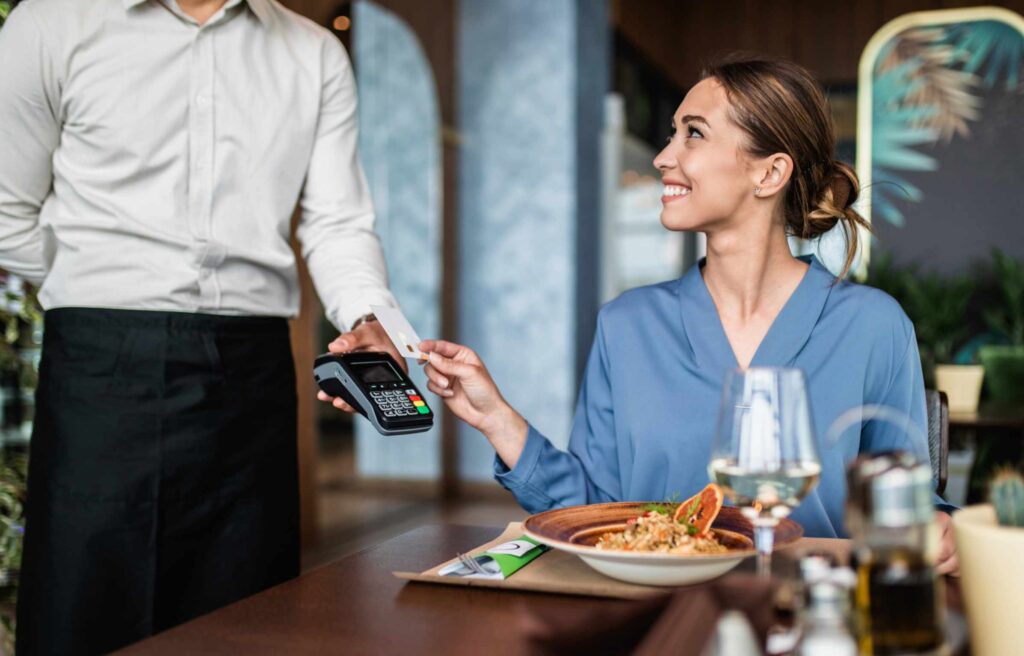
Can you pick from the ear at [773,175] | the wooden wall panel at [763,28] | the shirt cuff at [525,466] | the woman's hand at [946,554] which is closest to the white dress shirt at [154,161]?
the shirt cuff at [525,466]

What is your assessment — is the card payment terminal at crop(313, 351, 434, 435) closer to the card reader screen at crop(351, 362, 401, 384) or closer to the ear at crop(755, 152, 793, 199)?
the card reader screen at crop(351, 362, 401, 384)

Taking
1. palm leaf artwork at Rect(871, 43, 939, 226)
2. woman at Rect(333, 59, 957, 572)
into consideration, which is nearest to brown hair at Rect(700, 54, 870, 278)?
woman at Rect(333, 59, 957, 572)

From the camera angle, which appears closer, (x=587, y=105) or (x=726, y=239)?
(x=726, y=239)

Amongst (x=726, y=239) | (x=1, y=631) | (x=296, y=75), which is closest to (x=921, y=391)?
(x=726, y=239)

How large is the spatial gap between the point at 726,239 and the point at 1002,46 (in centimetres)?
464

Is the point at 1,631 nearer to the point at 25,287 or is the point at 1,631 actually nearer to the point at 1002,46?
the point at 25,287

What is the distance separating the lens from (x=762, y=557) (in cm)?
87

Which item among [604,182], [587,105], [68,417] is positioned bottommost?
[68,417]

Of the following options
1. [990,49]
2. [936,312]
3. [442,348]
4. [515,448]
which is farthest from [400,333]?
[990,49]

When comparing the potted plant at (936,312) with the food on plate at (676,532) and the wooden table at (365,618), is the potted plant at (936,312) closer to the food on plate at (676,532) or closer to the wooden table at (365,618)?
the food on plate at (676,532)

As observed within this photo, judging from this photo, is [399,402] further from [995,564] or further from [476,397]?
[995,564]

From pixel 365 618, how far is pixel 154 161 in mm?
1055

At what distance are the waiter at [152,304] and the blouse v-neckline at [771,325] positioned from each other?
0.52 metres

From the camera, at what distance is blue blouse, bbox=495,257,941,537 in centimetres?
154
